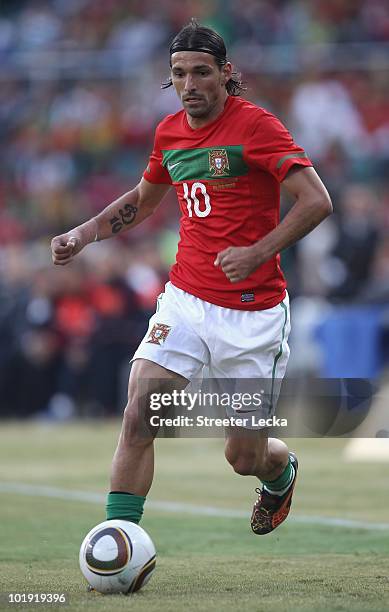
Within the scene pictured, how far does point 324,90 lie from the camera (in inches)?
781

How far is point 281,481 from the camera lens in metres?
7.27

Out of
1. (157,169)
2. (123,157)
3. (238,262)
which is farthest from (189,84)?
(123,157)

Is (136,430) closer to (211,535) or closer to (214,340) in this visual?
(214,340)

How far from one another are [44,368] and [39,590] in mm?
12847

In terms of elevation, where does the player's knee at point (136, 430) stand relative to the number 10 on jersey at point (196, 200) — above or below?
below

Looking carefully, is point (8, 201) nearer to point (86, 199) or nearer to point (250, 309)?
point (86, 199)

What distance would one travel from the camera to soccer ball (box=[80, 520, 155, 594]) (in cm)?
589

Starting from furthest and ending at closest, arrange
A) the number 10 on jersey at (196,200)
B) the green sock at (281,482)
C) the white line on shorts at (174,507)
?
the white line on shorts at (174,507), the green sock at (281,482), the number 10 on jersey at (196,200)

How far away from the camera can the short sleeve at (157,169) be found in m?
6.90

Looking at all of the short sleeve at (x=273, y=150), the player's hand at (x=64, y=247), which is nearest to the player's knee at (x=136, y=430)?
the player's hand at (x=64, y=247)

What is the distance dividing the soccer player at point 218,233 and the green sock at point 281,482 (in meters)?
0.42

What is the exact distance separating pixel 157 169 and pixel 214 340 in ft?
3.62

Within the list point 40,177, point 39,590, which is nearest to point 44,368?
point 40,177

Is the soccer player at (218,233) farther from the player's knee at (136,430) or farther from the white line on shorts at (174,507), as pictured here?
the white line on shorts at (174,507)
